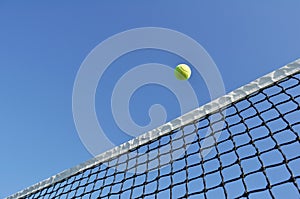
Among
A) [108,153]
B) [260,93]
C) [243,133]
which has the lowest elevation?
[243,133]

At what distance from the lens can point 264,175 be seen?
9.10 ft

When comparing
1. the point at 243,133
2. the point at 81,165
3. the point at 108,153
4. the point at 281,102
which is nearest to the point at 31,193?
the point at 81,165

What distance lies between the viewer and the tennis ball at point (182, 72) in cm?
542

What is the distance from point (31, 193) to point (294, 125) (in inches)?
143

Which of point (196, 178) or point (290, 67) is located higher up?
point (290, 67)

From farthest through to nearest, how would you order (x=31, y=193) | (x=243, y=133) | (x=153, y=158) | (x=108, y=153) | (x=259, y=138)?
(x=31, y=193) < (x=108, y=153) < (x=153, y=158) < (x=243, y=133) < (x=259, y=138)

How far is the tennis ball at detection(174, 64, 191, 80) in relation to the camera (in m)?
5.42

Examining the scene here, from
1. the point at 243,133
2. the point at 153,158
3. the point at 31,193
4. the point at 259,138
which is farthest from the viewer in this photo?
the point at 31,193

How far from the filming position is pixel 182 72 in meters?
5.41

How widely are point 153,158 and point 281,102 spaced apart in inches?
59.5

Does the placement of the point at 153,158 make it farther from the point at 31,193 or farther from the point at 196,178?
the point at 31,193

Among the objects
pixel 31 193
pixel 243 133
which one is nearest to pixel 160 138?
pixel 243 133

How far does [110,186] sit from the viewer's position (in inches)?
153

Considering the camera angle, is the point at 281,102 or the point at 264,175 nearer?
the point at 264,175
